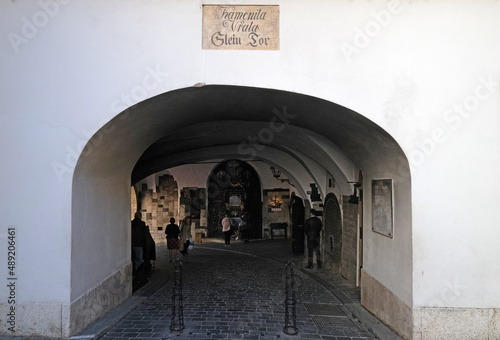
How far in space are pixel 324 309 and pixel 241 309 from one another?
4.88 ft

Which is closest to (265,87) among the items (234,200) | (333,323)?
(333,323)

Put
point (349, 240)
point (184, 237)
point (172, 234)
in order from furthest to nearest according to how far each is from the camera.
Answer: point (184, 237) < point (172, 234) < point (349, 240)

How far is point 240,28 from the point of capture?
14.4 feet

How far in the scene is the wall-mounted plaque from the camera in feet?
15.8

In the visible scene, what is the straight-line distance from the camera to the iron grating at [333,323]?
5.07 m

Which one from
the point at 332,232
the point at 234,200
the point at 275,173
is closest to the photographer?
the point at 332,232

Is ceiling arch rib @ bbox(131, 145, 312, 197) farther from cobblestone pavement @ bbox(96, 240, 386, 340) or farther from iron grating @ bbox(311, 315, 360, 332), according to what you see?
iron grating @ bbox(311, 315, 360, 332)

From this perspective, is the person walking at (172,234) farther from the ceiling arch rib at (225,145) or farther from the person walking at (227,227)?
the person walking at (227,227)

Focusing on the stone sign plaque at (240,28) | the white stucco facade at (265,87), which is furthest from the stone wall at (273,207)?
the stone sign plaque at (240,28)

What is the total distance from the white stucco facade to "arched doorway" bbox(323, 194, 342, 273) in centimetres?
453

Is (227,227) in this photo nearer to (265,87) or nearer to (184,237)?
(184,237)

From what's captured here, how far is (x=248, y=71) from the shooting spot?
4340 mm

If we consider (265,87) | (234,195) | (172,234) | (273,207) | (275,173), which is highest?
(265,87)

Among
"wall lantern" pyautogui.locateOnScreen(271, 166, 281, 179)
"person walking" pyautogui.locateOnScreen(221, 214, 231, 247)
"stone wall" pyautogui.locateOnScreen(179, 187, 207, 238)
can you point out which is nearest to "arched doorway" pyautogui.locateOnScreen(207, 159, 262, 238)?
"stone wall" pyautogui.locateOnScreen(179, 187, 207, 238)
